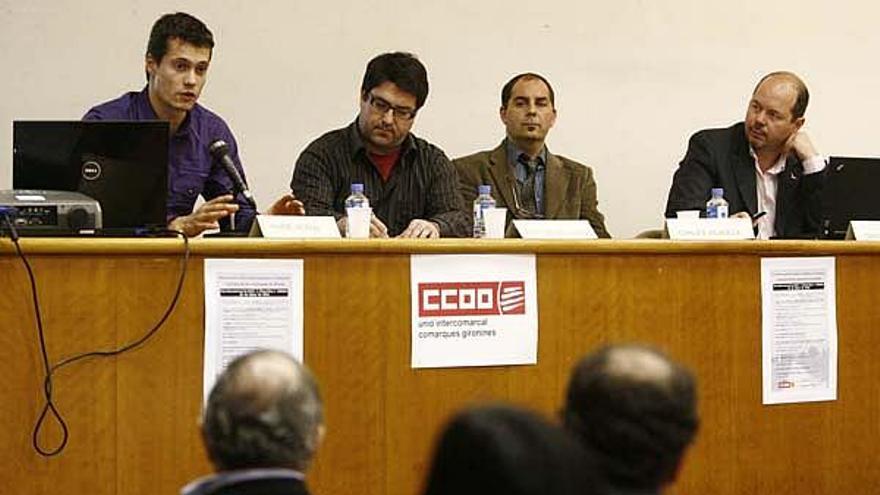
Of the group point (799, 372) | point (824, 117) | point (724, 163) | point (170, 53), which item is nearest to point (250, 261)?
point (170, 53)

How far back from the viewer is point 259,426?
1518 mm

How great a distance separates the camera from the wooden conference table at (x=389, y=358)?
313 cm

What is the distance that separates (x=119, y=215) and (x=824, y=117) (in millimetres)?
3627

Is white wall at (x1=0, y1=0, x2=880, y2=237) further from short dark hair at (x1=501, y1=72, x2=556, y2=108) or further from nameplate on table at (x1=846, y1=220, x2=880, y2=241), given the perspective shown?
nameplate on table at (x1=846, y1=220, x2=880, y2=241)

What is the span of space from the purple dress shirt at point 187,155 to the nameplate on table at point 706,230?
4.40ft

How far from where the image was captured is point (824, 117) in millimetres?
6051

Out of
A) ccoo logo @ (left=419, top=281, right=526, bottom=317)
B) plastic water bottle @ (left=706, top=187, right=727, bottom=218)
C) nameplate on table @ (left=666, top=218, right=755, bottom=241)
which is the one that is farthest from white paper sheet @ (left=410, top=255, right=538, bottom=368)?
plastic water bottle @ (left=706, top=187, right=727, bottom=218)

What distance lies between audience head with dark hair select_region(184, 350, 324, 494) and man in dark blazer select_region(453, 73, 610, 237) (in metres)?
3.47

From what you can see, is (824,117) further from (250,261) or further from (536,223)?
(250,261)

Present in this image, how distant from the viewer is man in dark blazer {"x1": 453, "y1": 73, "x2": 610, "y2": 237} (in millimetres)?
5039

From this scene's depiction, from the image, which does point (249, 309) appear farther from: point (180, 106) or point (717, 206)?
point (717, 206)

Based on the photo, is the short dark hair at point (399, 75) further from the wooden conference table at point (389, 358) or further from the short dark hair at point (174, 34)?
the wooden conference table at point (389, 358)

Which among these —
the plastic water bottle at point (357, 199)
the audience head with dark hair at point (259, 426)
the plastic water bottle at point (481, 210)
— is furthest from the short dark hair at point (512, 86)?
the audience head with dark hair at point (259, 426)

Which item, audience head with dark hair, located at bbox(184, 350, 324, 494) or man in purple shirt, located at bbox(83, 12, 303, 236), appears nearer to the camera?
audience head with dark hair, located at bbox(184, 350, 324, 494)
